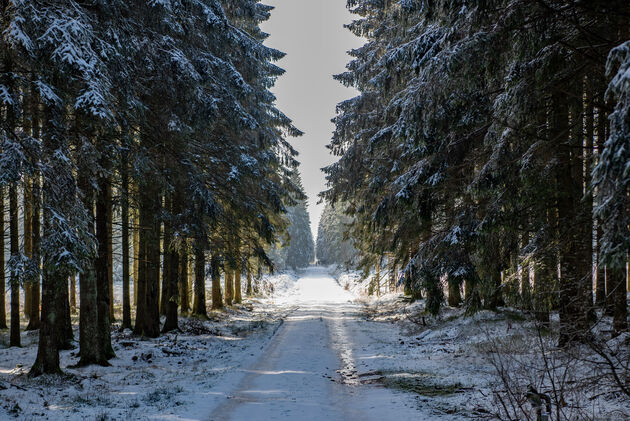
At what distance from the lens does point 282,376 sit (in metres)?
9.27

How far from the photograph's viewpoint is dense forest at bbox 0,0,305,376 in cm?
659

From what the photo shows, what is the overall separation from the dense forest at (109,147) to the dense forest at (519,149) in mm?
5601

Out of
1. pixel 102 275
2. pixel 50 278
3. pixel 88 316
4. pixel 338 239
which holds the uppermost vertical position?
pixel 50 278

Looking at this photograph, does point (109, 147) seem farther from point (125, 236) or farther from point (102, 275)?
point (125, 236)

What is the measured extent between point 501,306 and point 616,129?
42.7 feet

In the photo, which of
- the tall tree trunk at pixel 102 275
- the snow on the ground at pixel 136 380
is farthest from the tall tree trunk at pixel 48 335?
the tall tree trunk at pixel 102 275

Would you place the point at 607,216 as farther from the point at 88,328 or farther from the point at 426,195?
the point at 88,328

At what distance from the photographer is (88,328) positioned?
9688mm

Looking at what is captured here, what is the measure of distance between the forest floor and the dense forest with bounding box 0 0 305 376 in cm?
124

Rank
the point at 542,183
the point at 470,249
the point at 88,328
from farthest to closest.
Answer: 1. the point at 88,328
2. the point at 470,249
3. the point at 542,183

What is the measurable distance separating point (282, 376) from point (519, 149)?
7162 mm

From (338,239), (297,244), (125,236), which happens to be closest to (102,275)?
(125,236)

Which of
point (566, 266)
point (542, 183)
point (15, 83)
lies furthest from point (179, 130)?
point (566, 266)

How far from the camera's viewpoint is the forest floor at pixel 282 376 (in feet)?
21.6
